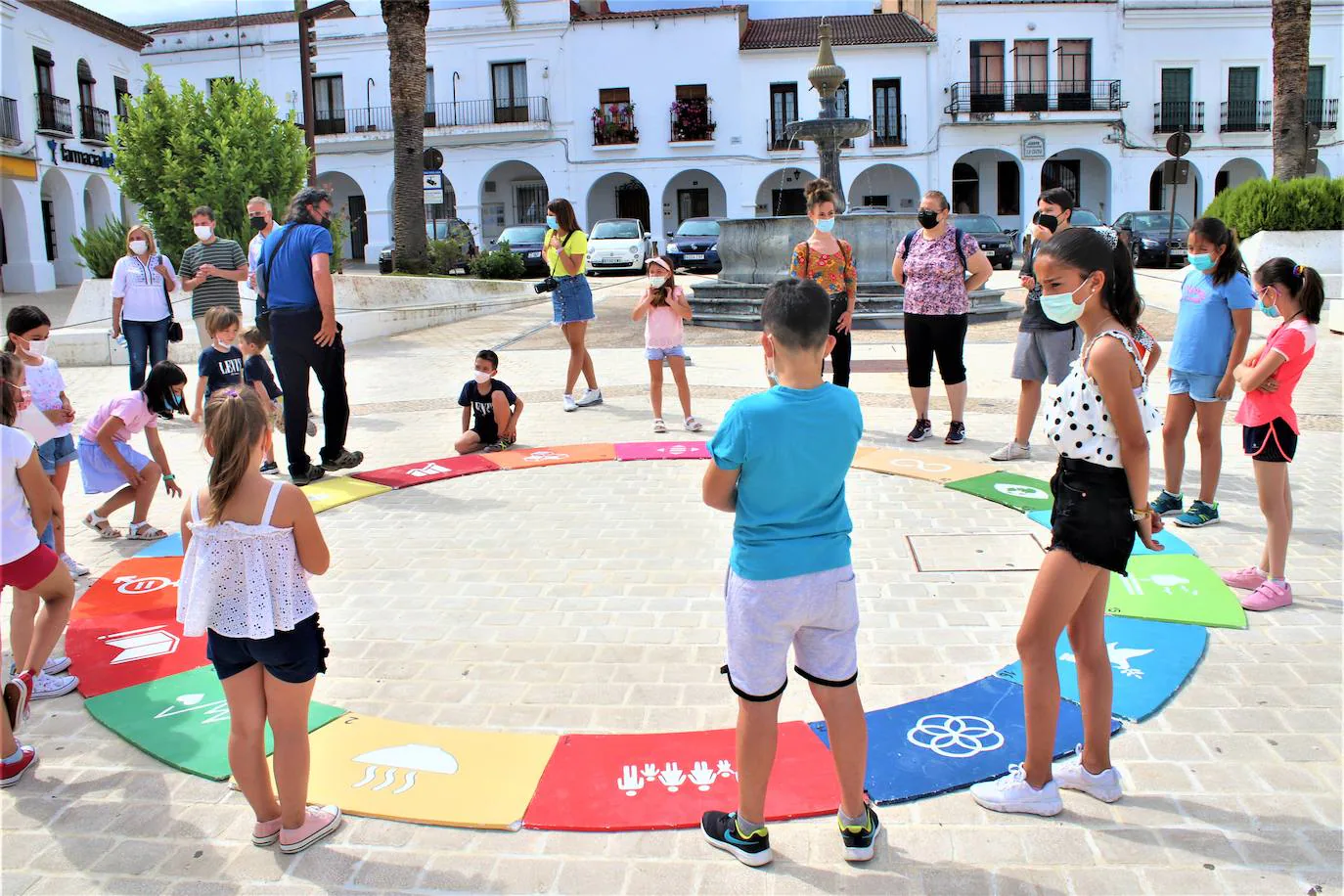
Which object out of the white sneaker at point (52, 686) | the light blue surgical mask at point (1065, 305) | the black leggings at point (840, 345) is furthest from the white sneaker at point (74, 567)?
the black leggings at point (840, 345)

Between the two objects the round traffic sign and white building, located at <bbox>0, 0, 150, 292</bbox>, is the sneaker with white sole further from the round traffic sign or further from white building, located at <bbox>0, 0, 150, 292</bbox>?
white building, located at <bbox>0, 0, 150, 292</bbox>

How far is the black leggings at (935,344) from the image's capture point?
7828 mm

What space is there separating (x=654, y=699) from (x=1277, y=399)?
3.05 m

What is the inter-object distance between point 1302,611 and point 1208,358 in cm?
150

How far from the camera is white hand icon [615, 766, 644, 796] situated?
11.1 ft

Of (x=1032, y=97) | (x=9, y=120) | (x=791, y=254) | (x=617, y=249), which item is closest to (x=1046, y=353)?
(x=791, y=254)

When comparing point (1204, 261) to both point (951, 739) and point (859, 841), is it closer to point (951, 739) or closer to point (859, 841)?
point (951, 739)

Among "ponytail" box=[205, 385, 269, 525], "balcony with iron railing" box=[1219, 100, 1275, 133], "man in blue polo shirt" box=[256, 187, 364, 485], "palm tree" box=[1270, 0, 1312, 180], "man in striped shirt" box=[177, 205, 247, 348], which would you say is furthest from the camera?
"balcony with iron railing" box=[1219, 100, 1275, 133]

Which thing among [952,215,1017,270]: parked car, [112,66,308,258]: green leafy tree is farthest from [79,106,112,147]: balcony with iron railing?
[952,215,1017,270]: parked car

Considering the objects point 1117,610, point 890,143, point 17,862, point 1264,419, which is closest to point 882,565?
point 1117,610

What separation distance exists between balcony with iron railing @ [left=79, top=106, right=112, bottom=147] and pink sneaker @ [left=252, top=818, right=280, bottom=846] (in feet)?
120

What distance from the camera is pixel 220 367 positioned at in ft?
23.3

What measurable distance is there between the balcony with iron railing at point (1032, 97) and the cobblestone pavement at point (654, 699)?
32.8 meters

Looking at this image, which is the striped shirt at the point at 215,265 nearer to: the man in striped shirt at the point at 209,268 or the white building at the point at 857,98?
the man in striped shirt at the point at 209,268
